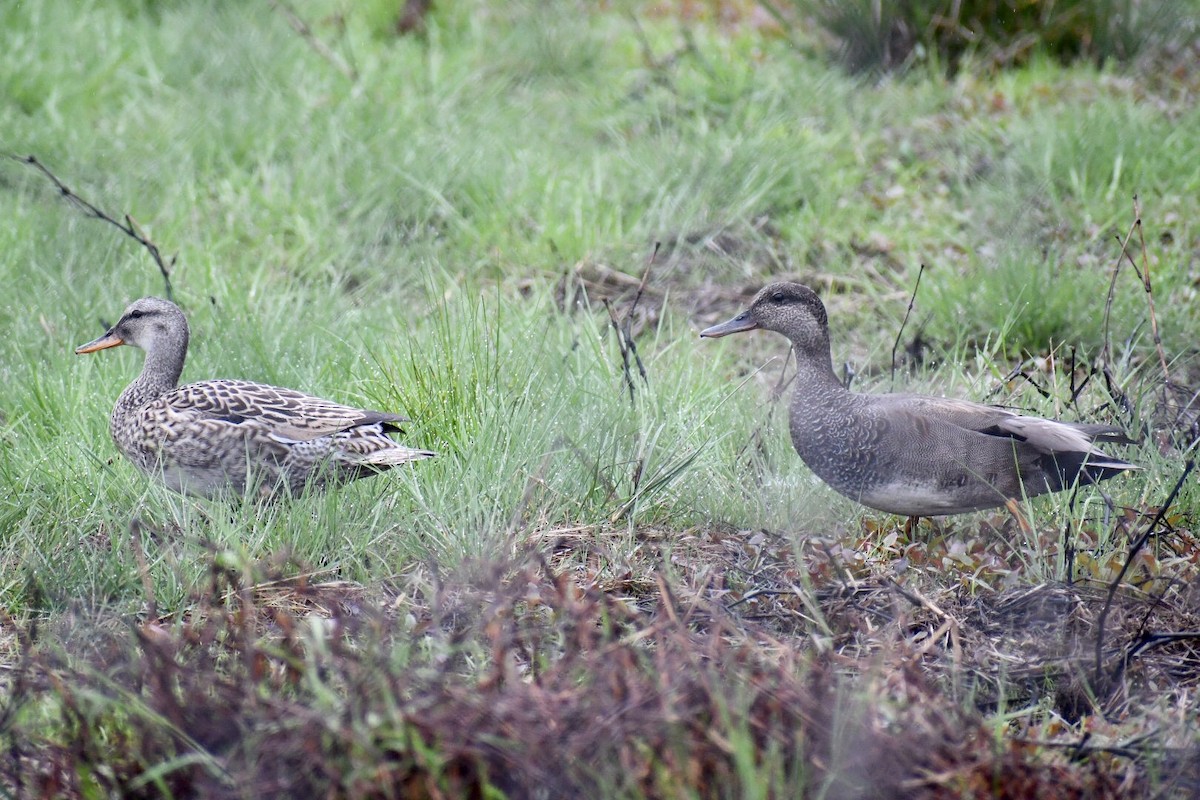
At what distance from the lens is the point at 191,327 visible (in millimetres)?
5688

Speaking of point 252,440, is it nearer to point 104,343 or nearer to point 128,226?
point 104,343

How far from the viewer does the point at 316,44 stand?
27.8 feet

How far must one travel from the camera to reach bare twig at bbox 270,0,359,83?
8.22 metres

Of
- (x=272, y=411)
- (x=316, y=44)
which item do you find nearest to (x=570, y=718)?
(x=272, y=411)

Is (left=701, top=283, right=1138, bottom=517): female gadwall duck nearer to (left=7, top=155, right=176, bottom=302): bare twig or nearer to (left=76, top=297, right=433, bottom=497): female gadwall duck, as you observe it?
(left=76, top=297, right=433, bottom=497): female gadwall duck

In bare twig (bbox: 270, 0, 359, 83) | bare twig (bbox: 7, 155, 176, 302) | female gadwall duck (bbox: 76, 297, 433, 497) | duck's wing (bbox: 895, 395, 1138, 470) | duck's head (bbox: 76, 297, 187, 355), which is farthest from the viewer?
bare twig (bbox: 270, 0, 359, 83)

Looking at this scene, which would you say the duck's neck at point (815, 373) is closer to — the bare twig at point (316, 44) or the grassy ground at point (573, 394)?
the grassy ground at point (573, 394)

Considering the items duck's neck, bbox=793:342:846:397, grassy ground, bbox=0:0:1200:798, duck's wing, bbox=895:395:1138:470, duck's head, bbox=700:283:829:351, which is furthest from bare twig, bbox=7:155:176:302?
duck's wing, bbox=895:395:1138:470

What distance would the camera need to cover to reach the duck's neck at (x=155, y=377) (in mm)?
4684

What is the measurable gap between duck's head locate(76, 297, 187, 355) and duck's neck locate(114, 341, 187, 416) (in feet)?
0.05

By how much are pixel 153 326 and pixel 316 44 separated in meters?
4.04

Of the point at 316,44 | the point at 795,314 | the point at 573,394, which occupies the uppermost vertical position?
the point at 316,44

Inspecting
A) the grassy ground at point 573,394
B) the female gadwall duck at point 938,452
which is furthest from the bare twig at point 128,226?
the female gadwall duck at point 938,452

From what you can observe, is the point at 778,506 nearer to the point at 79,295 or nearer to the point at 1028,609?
the point at 1028,609
